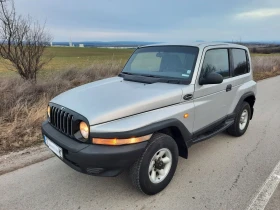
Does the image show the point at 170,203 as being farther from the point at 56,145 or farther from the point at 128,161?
the point at 56,145

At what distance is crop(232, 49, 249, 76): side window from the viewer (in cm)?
438

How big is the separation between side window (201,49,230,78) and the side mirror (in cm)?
11

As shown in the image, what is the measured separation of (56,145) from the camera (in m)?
2.89

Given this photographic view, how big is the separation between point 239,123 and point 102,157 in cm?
324

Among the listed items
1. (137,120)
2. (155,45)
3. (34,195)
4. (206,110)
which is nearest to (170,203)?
(137,120)

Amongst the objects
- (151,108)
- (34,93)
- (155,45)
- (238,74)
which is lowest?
(34,93)

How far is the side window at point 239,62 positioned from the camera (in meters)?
4.38

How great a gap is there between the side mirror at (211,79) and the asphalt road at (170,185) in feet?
4.25

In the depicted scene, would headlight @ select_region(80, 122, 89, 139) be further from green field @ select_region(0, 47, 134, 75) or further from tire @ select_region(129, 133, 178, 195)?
green field @ select_region(0, 47, 134, 75)

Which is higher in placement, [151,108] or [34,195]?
[151,108]

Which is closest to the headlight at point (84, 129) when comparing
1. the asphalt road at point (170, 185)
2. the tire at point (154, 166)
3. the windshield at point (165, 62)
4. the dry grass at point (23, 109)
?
the tire at point (154, 166)

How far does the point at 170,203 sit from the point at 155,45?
2.58 metres

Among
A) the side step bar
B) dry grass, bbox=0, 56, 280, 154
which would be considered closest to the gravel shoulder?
dry grass, bbox=0, 56, 280, 154

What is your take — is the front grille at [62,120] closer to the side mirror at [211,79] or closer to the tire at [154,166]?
the tire at [154,166]
